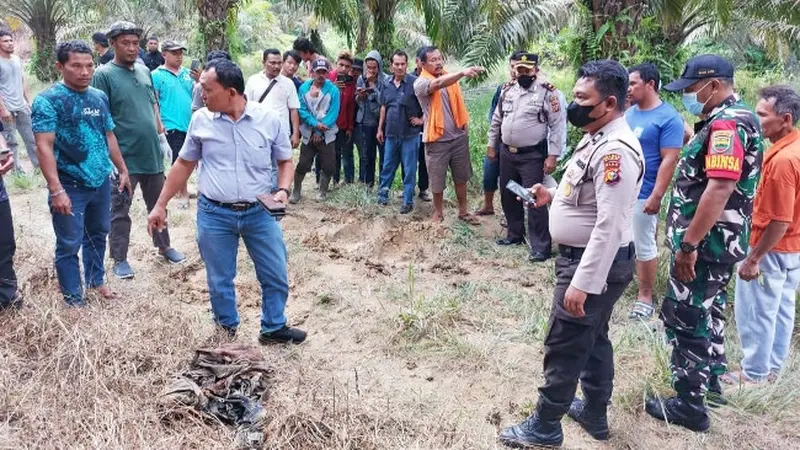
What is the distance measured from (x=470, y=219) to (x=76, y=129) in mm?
3792

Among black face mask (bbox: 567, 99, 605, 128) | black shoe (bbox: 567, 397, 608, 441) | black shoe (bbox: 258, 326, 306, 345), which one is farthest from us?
black shoe (bbox: 258, 326, 306, 345)

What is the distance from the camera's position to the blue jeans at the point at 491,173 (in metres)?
6.41

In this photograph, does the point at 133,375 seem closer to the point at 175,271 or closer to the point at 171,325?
the point at 171,325

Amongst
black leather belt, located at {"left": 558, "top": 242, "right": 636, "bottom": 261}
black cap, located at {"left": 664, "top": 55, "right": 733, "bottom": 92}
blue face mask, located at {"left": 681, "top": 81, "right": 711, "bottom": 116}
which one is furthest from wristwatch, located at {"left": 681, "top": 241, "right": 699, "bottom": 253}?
black cap, located at {"left": 664, "top": 55, "right": 733, "bottom": 92}

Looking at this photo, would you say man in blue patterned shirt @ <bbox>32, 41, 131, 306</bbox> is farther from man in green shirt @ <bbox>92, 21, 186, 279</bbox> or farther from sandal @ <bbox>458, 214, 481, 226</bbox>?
sandal @ <bbox>458, 214, 481, 226</bbox>

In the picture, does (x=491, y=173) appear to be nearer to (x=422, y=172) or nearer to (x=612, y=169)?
(x=422, y=172)

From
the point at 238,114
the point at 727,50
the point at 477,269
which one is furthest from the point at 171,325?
the point at 727,50

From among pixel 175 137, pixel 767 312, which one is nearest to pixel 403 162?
pixel 175 137

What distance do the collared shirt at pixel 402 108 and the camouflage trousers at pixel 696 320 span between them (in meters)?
3.96

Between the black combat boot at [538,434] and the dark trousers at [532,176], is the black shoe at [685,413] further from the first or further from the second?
the dark trousers at [532,176]

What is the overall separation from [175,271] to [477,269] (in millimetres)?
2546

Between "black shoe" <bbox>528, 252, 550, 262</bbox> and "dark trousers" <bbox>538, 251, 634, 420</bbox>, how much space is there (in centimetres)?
259

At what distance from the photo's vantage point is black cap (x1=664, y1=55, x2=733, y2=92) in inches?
110

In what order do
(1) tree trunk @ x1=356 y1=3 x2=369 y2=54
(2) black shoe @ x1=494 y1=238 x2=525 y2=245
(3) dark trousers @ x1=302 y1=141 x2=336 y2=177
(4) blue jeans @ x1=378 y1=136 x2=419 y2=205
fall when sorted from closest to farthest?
(2) black shoe @ x1=494 y1=238 x2=525 y2=245 < (4) blue jeans @ x1=378 y1=136 x2=419 y2=205 < (3) dark trousers @ x1=302 y1=141 x2=336 y2=177 < (1) tree trunk @ x1=356 y1=3 x2=369 y2=54
